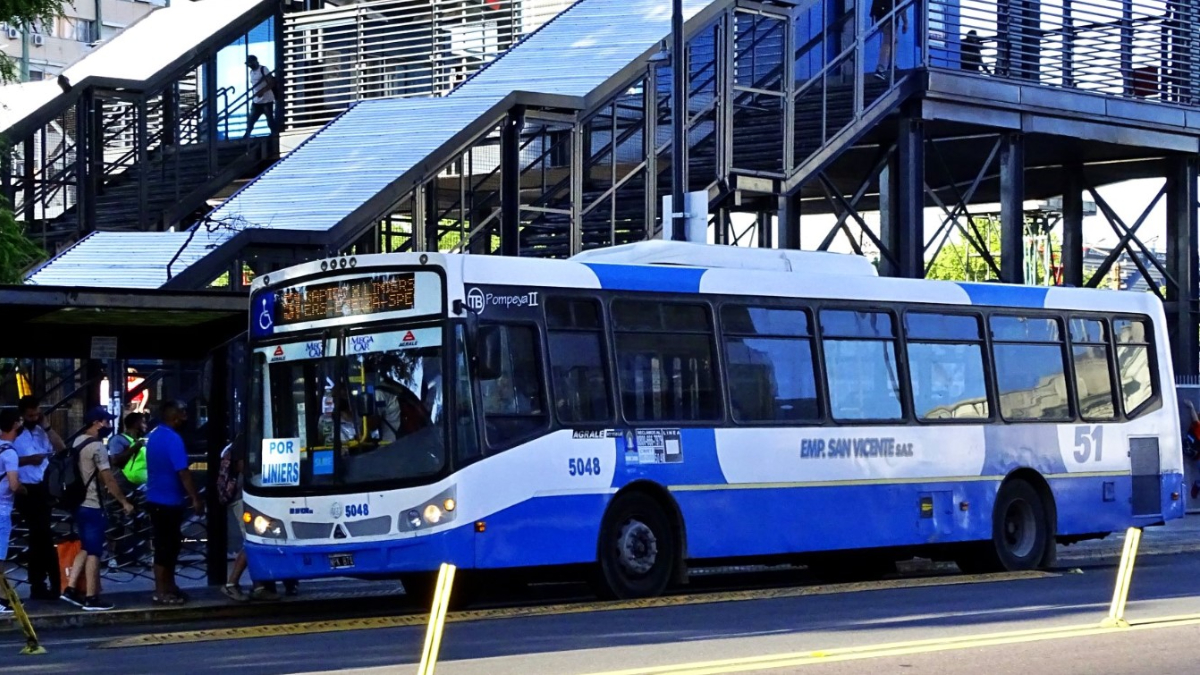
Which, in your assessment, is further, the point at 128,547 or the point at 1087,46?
the point at 1087,46

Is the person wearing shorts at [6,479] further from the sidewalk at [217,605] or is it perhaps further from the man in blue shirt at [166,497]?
the man in blue shirt at [166,497]

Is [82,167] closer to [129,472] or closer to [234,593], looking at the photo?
[129,472]

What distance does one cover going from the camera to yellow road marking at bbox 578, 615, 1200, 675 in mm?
10328

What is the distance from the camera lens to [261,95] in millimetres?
31688

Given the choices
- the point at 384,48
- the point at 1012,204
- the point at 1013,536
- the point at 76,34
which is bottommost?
the point at 1013,536

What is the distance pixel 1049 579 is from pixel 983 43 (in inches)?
527

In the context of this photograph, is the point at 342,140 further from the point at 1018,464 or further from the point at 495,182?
the point at 1018,464

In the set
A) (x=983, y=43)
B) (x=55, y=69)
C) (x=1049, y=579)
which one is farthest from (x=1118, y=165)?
(x=55, y=69)

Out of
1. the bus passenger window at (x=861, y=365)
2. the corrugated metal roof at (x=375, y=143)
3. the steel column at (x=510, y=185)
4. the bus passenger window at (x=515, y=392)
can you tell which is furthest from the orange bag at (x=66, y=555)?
the steel column at (x=510, y=185)

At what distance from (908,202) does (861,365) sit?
10.5 meters

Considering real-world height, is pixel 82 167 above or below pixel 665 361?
above

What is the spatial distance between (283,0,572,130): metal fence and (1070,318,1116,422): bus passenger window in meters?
12.2

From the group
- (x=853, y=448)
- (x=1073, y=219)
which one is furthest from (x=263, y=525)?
(x=1073, y=219)

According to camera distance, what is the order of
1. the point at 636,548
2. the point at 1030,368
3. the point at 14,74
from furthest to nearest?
the point at 1030,368 < the point at 14,74 < the point at 636,548
